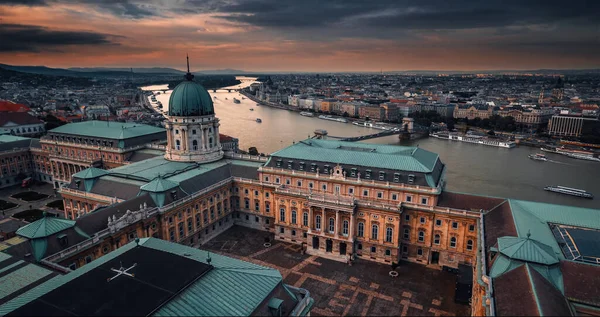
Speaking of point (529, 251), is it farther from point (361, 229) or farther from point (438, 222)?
point (361, 229)

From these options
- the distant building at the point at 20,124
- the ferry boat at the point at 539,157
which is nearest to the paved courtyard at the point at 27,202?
the distant building at the point at 20,124

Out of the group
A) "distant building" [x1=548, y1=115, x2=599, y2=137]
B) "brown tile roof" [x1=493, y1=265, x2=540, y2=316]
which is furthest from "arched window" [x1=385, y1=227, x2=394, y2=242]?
"distant building" [x1=548, y1=115, x2=599, y2=137]

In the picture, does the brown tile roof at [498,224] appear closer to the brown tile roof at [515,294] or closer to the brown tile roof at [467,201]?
the brown tile roof at [467,201]

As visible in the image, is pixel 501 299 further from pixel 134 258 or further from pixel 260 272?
pixel 134 258

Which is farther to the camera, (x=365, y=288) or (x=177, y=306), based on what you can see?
(x=365, y=288)

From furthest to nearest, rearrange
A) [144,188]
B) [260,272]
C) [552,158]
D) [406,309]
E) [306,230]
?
1. [552,158]
2. [306,230]
3. [144,188]
4. [406,309]
5. [260,272]

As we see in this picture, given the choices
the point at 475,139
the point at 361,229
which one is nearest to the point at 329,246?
the point at 361,229

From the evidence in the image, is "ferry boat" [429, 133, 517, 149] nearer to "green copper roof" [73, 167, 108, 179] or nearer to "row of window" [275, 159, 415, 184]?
"row of window" [275, 159, 415, 184]

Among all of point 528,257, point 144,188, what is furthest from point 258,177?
point 528,257
